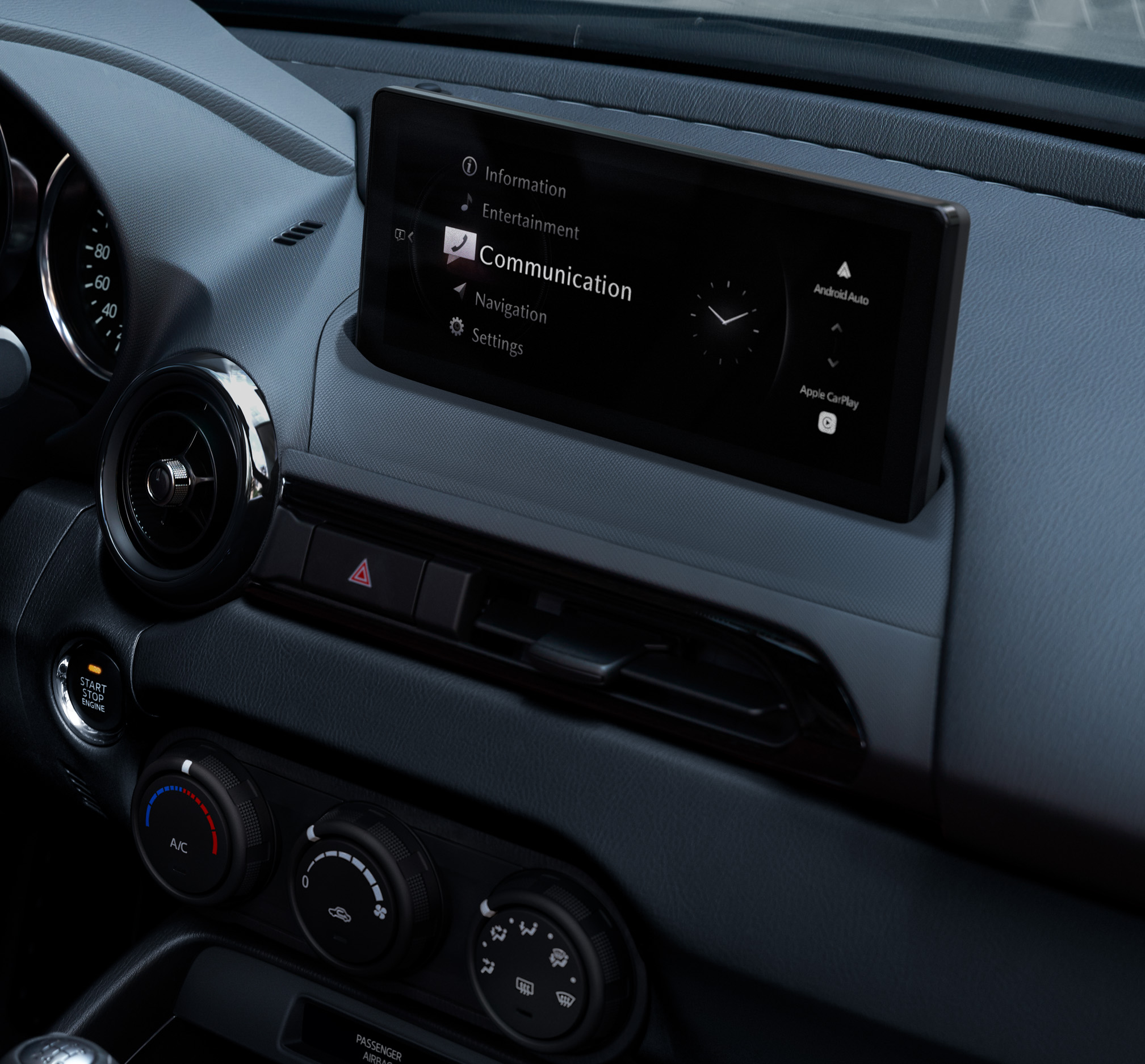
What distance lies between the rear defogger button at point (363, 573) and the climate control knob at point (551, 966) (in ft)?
0.76

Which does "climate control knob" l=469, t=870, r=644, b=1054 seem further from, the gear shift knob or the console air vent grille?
the console air vent grille

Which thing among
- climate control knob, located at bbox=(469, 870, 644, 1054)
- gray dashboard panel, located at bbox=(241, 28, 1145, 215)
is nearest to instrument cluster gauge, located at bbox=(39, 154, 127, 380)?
gray dashboard panel, located at bbox=(241, 28, 1145, 215)

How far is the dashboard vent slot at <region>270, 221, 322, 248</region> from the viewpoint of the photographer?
116 centimetres

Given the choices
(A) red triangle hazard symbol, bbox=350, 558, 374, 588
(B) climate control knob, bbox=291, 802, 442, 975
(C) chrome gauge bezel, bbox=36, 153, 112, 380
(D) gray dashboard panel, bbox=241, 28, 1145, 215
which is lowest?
(B) climate control knob, bbox=291, 802, 442, 975

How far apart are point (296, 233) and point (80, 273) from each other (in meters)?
0.24

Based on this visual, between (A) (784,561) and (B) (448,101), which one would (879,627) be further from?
(B) (448,101)

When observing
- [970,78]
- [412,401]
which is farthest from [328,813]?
[970,78]

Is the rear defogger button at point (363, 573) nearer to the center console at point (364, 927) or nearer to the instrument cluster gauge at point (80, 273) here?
the center console at point (364, 927)

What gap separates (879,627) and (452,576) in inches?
12.8

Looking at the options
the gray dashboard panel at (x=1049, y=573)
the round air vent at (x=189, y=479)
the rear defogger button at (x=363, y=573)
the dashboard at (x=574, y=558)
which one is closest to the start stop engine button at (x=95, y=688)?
the dashboard at (x=574, y=558)

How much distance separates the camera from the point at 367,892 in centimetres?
99

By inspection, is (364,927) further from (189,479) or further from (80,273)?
(80,273)

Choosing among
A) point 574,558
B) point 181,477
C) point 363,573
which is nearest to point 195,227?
point 181,477

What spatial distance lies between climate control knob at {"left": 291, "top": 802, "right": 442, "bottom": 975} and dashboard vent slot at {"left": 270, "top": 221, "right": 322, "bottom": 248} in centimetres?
50
